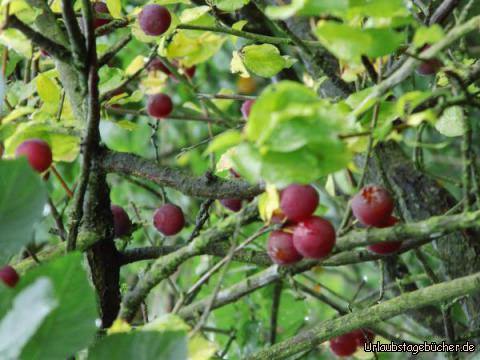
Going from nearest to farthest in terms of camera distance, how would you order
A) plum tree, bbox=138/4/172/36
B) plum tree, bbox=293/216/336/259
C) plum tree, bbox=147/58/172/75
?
plum tree, bbox=293/216/336/259
plum tree, bbox=138/4/172/36
plum tree, bbox=147/58/172/75

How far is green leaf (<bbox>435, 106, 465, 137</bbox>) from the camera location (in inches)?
35.5

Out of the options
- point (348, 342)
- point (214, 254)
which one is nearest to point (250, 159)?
point (214, 254)

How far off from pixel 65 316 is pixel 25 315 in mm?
38

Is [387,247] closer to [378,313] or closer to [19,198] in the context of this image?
[378,313]

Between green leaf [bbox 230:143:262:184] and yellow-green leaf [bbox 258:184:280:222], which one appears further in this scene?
yellow-green leaf [bbox 258:184:280:222]

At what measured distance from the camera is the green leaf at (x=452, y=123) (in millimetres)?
902

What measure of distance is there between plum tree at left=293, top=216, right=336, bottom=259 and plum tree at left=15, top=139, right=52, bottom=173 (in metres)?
0.24

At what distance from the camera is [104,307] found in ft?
2.91

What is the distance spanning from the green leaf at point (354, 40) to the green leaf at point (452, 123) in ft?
1.18

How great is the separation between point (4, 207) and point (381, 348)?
75 centimetres

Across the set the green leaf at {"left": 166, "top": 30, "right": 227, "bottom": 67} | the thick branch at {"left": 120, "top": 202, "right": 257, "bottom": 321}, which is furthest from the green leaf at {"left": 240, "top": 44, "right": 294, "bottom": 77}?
the thick branch at {"left": 120, "top": 202, "right": 257, "bottom": 321}

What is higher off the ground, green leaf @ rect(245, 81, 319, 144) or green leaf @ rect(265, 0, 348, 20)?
green leaf @ rect(265, 0, 348, 20)

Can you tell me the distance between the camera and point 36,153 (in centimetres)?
72

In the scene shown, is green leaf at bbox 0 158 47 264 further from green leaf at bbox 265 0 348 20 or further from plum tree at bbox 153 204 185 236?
plum tree at bbox 153 204 185 236
